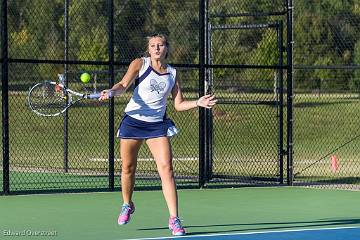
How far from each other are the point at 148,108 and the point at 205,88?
15.4 ft

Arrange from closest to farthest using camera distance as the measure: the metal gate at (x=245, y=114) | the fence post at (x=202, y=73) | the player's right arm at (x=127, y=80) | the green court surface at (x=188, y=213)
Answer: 1. the player's right arm at (x=127, y=80)
2. the green court surface at (x=188, y=213)
3. the fence post at (x=202, y=73)
4. the metal gate at (x=245, y=114)

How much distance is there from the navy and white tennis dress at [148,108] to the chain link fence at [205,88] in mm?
3016

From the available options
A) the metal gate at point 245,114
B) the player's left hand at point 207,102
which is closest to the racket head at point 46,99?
the metal gate at point 245,114

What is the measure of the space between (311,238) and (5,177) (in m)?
4.74

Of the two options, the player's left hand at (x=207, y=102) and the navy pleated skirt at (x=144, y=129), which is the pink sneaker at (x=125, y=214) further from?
the player's left hand at (x=207, y=102)

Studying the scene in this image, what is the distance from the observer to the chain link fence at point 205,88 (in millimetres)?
15812

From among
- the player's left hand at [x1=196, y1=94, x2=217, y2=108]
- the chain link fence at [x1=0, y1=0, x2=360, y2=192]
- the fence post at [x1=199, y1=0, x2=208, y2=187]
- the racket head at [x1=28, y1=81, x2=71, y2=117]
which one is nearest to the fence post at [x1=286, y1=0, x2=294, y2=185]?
the chain link fence at [x1=0, y1=0, x2=360, y2=192]

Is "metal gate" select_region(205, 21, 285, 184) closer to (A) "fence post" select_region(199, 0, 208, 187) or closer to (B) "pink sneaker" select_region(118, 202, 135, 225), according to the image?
(A) "fence post" select_region(199, 0, 208, 187)

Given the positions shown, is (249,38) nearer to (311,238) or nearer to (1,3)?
(1,3)

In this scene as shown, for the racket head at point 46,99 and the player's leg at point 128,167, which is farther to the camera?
the racket head at point 46,99

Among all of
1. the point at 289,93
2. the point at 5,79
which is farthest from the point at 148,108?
the point at 289,93

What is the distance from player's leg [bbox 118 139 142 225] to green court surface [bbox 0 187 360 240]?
0.17m

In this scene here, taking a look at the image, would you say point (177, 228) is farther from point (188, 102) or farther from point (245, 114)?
point (245, 114)

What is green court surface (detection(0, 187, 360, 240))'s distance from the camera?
35.6 ft
